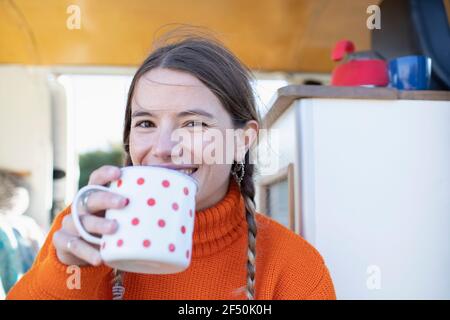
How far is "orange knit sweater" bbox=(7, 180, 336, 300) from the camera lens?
32.4 inches

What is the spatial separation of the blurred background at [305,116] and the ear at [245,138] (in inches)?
4.3

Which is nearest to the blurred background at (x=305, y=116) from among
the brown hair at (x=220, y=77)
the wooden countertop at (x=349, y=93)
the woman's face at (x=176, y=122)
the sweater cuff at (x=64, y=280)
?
the wooden countertop at (x=349, y=93)

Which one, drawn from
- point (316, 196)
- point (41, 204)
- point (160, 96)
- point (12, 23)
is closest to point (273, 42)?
point (12, 23)

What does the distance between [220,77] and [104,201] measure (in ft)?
1.26

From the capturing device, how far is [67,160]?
9.73 ft

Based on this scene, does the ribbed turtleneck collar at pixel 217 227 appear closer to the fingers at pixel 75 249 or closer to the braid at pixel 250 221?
the braid at pixel 250 221

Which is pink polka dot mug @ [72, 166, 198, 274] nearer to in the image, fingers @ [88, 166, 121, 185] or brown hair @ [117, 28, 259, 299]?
fingers @ [88, 166, 121, 185]

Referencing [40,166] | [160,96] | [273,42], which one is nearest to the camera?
[160,96]

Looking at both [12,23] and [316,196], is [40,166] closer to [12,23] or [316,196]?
[12,23]

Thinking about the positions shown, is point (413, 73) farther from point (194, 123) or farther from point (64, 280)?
point (64, 280)

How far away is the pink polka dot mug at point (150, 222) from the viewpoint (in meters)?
0.56

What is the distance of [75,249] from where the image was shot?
24.1 inches
